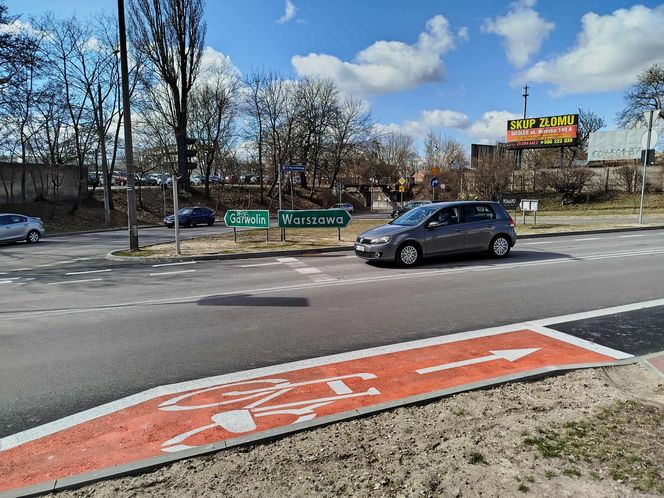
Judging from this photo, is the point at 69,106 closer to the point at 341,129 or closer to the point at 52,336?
the point at 341,129

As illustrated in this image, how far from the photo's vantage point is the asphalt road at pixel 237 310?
464 centimetres

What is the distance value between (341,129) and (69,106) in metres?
31.4

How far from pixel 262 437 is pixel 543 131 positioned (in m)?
57.5

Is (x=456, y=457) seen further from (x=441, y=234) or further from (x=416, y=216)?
(x=416, y=216)

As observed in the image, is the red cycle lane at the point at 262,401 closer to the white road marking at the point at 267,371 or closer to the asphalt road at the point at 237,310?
the white road marking at the point at 267,371

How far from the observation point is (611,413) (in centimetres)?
336

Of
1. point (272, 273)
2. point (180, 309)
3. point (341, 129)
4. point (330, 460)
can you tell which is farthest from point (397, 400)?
point (341, 129)

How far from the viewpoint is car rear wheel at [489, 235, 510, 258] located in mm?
12188

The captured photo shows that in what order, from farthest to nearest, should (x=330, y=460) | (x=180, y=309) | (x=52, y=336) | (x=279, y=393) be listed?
(x=180, y=309) → (x=52, y=336) → (x=279, y=393) → (x=330, y=460)

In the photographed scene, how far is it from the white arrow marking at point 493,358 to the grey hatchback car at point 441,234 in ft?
20.3

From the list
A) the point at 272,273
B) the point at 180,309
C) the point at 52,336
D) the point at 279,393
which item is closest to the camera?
the point at 279,393

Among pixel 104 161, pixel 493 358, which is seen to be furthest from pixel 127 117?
pixel 104 161

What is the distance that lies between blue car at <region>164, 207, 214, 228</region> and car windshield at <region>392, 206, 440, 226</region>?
971 inches

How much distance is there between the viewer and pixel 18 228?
69.8 feet
